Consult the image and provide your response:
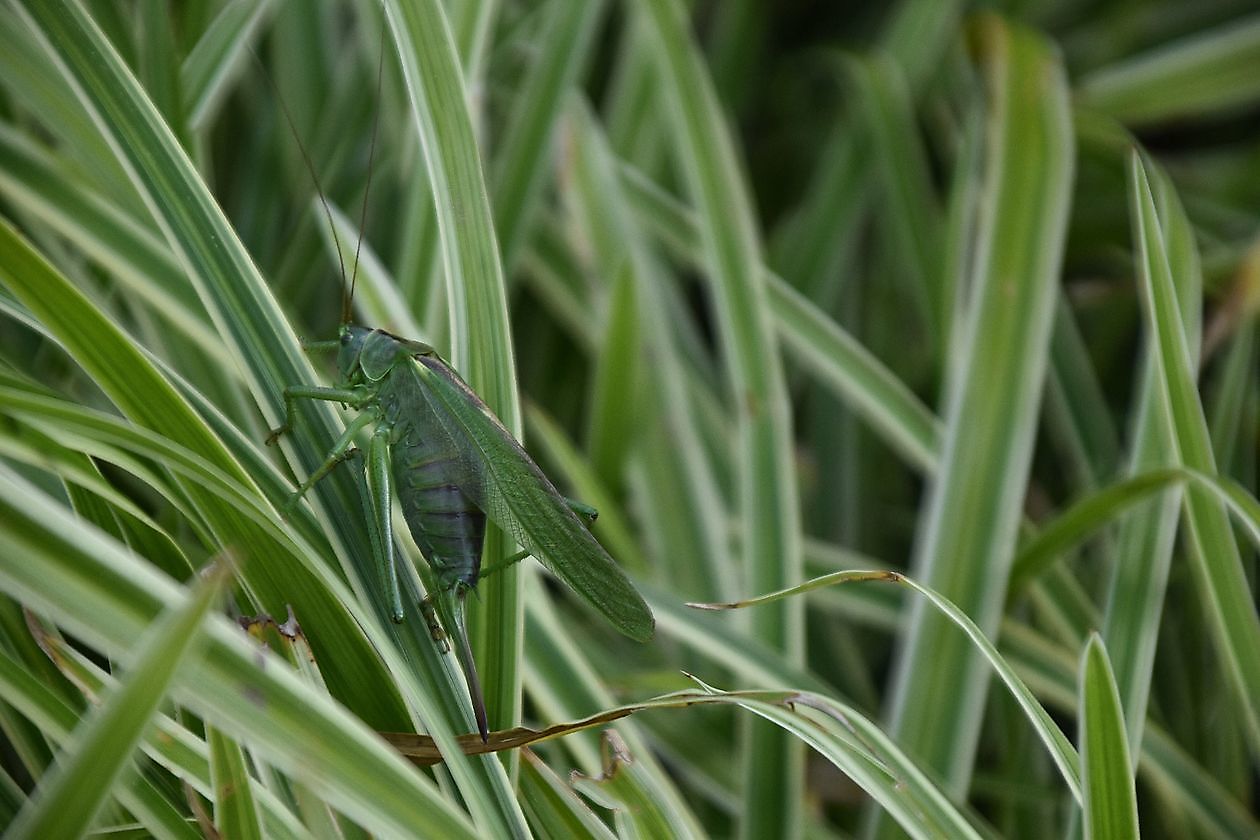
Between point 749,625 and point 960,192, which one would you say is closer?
point 749,625

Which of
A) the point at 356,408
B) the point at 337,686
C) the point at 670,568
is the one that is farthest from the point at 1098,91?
the point at 337,686

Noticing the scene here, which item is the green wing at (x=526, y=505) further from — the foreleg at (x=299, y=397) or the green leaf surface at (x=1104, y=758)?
the green leaf surface at (x=1104, y=758)

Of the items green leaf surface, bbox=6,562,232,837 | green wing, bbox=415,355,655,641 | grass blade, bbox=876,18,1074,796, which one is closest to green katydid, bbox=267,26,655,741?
green wing, bbox=415,355,655,641

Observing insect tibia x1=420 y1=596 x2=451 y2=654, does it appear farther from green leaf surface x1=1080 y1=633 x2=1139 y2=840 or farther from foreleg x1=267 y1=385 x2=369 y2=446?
green leaf surface x1=1080 y1=633 x2=1139 y2=840

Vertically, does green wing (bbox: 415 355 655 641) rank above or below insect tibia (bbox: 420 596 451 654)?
above

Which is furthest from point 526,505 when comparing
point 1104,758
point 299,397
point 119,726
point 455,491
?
point 1104,758

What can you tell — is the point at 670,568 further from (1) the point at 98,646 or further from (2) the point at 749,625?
(1) the point at 98,646
